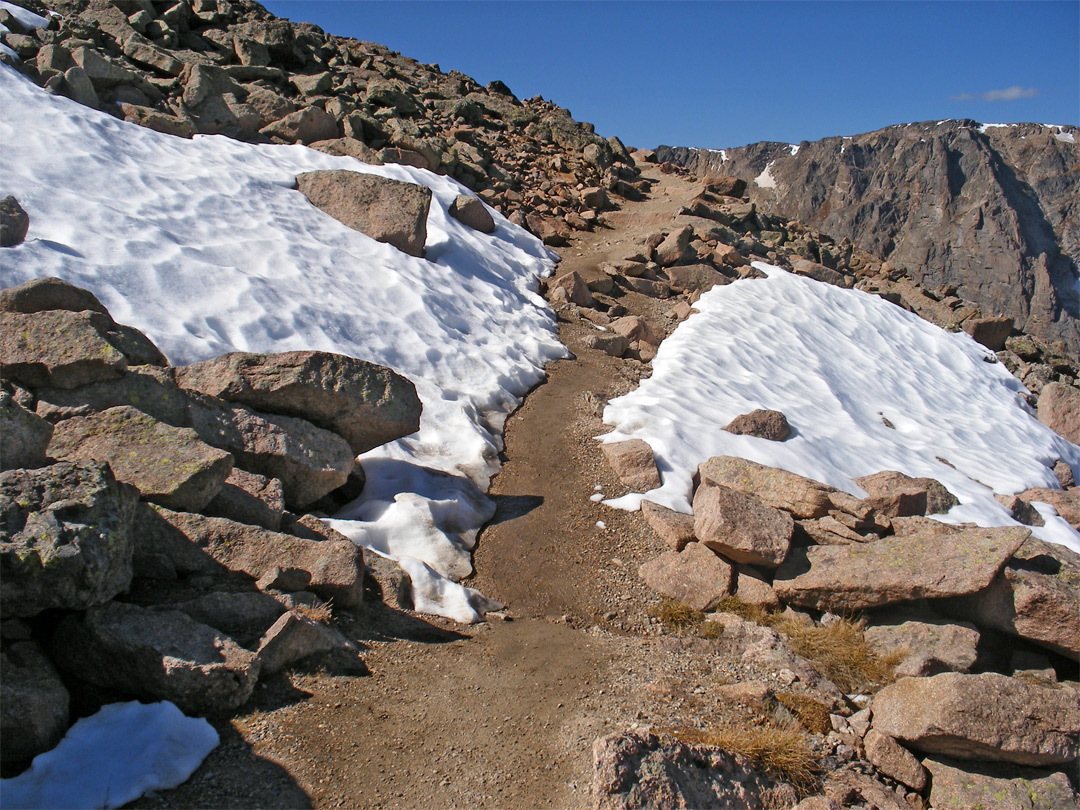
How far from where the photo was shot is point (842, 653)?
738 centimetres

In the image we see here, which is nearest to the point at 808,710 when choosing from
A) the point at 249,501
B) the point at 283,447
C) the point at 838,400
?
the point at 249,501

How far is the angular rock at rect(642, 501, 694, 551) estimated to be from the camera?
902 centimetres

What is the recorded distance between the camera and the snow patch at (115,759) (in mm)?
3816

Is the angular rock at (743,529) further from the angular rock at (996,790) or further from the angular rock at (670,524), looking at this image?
the angular rock at (996,790)

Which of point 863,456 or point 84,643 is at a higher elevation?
point 863,456

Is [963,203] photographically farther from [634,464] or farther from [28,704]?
[28,704]

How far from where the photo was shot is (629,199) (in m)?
30.6

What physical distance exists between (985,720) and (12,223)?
12.9m

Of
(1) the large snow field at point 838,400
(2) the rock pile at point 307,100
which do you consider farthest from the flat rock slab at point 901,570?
(2) the rock pile at point 307,100

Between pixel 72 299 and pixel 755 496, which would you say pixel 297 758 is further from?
pixel 755 496

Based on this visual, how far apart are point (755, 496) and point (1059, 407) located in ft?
64.5

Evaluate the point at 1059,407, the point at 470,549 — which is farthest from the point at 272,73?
the point at 1059,407

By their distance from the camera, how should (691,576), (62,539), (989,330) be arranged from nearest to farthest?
(62,539) → (691,576) → (989,330)

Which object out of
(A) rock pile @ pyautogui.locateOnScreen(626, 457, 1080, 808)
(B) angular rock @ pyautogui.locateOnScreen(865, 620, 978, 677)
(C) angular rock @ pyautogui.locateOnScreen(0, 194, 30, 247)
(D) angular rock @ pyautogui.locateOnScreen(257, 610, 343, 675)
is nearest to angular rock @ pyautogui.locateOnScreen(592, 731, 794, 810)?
(A) rock pile @ pyautogui.locateOnScreen(626, 457, 1080, 808)
